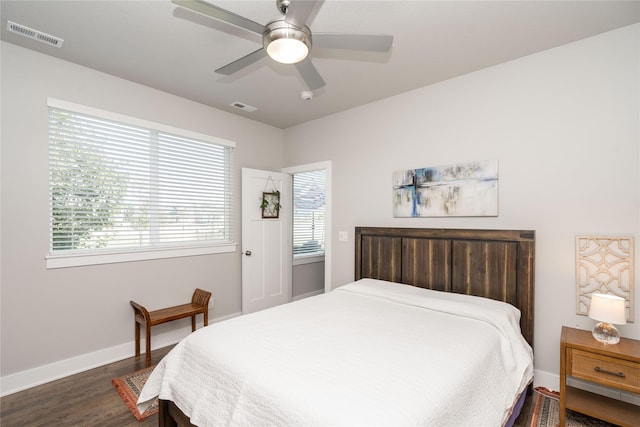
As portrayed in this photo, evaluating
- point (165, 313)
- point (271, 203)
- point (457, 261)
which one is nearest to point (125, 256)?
point (165, 313)

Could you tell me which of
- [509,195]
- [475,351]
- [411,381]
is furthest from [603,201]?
[411,381]

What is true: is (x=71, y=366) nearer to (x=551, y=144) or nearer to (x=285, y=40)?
(x=285, y=40)

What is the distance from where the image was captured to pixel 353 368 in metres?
1.40

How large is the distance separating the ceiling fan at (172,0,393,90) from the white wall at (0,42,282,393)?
1.96 metres

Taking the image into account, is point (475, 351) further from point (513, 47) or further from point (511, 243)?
point (513, 47)

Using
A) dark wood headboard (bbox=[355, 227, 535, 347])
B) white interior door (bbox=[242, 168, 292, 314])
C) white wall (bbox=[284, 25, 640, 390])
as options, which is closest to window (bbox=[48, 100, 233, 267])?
white interior door (bbox=[242, 168, 292, 314])

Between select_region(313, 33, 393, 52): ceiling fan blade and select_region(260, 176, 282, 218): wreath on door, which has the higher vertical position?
select_region(313, 33, 393, 52): ceiling fan blade

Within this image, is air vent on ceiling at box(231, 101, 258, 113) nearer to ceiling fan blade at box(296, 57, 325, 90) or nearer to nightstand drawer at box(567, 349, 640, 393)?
ceiling fan blade at box(296, 57, 325, 90)

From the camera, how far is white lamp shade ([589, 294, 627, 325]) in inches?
72.9

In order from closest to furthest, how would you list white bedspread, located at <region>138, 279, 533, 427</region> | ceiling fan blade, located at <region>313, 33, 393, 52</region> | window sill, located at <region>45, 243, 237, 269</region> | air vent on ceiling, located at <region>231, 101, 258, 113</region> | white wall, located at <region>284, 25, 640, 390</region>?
1. white bedspread, located at <region>138, 279, 533, 427</region>
2. ceiling fan blade, located at <region>313, 33, 393, 52</region>
3. white wall, located at <region>284, 25, 640, 390</region>
4. window sill, located at <region>45, 243, 237, 269</region>
5. air vent on ceiling, located at <region>231, 101, 258, 113</region>

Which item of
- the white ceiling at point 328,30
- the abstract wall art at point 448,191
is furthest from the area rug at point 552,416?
the white ceiling at point 328,30

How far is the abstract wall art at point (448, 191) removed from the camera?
2670 millimetres

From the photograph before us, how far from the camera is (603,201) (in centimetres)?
219

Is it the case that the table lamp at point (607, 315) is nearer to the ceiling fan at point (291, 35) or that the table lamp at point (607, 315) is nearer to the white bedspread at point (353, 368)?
the white bedspread at point (353, 368)
